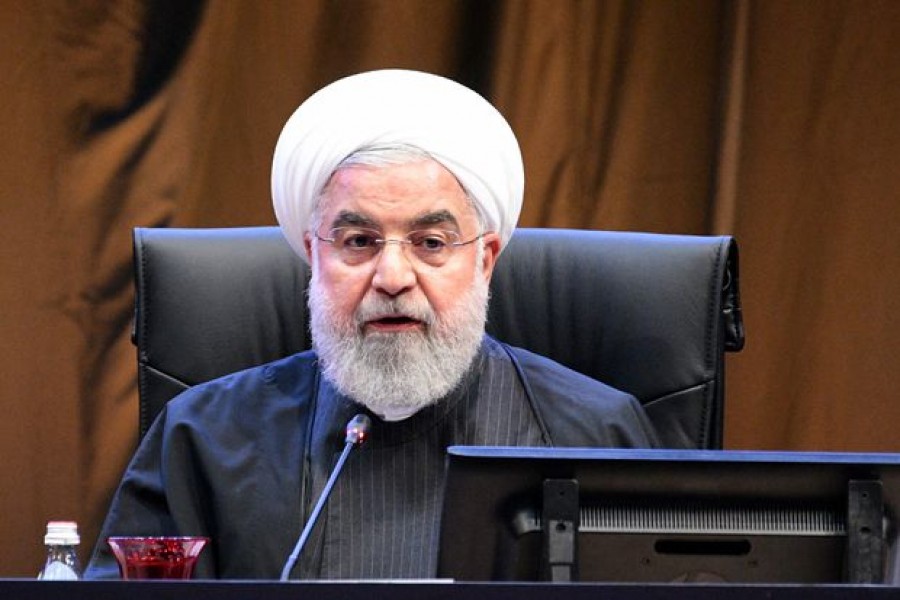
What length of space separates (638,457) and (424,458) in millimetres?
907

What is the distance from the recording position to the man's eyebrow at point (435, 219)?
246 cm

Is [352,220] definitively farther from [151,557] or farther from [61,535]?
[151,557]

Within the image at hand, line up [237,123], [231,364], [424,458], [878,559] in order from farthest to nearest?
1. [237,123]
2. [231,364]
3. [424,458]
4. [878,559]

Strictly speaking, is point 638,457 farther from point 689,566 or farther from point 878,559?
point 878,559

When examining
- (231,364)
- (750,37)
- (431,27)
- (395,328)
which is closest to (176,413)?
(231,364)

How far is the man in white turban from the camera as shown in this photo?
2.42 metres

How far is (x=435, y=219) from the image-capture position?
97.0 inches

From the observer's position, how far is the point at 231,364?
2.68 metres

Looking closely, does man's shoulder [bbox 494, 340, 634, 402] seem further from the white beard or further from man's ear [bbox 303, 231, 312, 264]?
man's ear [bbox 303, 231, 312, 264]

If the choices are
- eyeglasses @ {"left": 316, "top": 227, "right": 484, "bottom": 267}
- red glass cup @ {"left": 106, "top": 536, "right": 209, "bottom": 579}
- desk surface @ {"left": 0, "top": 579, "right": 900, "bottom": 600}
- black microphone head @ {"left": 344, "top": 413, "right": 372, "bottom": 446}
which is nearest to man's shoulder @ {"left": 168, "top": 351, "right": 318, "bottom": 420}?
eyeglasses @ {"left": 316, "top": 227, "right": 484, "bottom": 267}

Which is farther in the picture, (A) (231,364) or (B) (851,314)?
(B) (851,314)

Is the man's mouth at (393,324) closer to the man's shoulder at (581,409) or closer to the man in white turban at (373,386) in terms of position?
the man in white turban at (373,386)

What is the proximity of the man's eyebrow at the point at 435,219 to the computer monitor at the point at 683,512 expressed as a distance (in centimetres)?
87

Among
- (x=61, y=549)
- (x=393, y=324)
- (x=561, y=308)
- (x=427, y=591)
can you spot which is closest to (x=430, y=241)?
(x=393, y=324)
